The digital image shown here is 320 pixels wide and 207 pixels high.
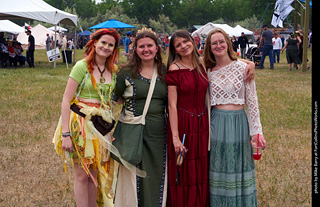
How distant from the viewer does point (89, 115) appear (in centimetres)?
316

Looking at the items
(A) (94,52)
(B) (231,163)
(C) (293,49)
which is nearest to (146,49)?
(A) (94,52)

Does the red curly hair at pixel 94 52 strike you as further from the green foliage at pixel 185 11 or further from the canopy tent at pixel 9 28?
the green foliage at pixel 185 11

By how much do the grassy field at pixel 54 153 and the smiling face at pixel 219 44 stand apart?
178 cm

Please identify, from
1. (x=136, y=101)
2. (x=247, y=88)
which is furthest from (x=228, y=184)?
(x=136, y=101)

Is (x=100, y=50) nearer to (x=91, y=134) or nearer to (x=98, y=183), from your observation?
(x=91, y=134)

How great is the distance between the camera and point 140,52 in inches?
129

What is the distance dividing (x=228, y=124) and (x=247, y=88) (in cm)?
37

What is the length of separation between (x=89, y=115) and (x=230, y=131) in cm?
123

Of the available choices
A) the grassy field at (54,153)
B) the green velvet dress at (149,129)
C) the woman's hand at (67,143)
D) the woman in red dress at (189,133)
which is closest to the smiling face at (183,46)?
the woman in red dress at (189,133)

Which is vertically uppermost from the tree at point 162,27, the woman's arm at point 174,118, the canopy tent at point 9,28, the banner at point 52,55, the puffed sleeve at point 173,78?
the tree at point 162,27

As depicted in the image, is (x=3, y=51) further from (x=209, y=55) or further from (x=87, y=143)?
(x=209, y=55)

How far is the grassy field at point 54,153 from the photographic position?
13.9 ft

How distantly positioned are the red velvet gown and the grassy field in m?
1.09

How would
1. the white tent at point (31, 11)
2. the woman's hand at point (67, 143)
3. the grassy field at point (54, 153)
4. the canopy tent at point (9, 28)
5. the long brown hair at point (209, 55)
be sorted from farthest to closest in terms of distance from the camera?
the canopy tent at point (9, 28) < the white tent at point (31, 11) < the grassy field at point (54, 153) < the long brown hair at point (209, 55) < the woman's hand at point (67, 143)
